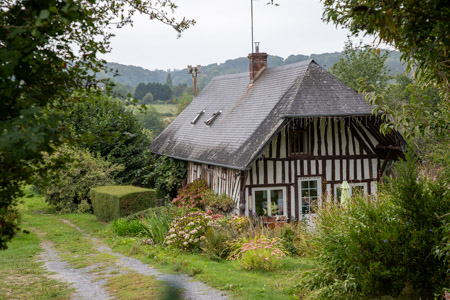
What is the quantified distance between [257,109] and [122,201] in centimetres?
602

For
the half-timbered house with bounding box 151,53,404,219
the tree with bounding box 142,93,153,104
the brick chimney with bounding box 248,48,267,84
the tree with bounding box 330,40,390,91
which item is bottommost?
the half-timbered house with bounding box 151,53,404,219

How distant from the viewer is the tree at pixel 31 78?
3316mm

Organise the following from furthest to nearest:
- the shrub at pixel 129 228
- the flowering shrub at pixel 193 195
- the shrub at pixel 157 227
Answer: the flowering shrub at pixel 193 195 → the shrub at pixel 129 228 → the shrub at pixel 157 227

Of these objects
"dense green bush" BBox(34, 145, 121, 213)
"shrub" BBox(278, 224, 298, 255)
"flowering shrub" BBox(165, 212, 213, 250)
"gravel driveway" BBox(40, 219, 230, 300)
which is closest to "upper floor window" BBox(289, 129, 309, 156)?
"shrub" BBox(278, 224, 298, 255)

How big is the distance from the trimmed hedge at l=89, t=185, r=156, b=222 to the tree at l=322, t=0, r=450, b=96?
13.4 m

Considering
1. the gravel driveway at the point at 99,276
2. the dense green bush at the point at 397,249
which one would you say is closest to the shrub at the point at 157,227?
the gravel driveway at the point at 99,276

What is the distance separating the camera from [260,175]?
17.0m

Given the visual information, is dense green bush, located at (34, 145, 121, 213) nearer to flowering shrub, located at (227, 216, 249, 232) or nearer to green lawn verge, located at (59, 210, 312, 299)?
green lawn verge, located at (59, 210, 312, 299)

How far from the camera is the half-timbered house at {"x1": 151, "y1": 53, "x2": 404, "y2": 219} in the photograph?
16812mm

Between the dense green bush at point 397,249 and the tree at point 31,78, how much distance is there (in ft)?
14.6

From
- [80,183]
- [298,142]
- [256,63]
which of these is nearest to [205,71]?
[256,63]

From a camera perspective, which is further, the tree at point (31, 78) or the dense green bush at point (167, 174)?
the dense green bush at point (167, 174)

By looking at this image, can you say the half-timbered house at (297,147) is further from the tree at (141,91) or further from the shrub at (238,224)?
the tree at (141,91)

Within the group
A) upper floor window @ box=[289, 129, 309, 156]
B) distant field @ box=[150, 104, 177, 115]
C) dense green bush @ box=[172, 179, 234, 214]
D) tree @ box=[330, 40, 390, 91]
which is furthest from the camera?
distant field @ box=[150, 104, 177, 115]
